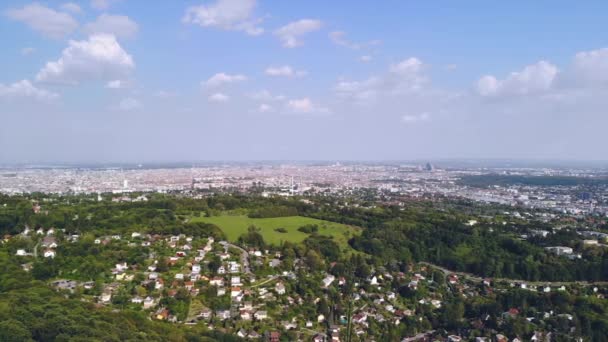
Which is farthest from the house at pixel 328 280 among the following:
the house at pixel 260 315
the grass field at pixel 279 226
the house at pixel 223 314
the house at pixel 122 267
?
the house at pixel 122 267

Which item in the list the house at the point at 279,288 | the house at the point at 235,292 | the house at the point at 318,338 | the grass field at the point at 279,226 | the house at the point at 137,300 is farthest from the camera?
the grass field at the point at 279,226

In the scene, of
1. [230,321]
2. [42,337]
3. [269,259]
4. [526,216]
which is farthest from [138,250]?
[526,216]

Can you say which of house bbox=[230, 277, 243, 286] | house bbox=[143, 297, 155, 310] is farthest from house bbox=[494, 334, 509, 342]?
house bbox=[143, 297, 155, 310]

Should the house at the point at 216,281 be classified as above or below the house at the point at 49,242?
below

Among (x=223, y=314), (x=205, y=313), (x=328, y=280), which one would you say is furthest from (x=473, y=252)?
(x=205, y=313)

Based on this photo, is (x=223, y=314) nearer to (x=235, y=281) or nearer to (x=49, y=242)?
(x=235, y=281)

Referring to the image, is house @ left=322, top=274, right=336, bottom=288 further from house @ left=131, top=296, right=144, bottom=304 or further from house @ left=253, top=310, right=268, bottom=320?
house @ left=131, top=296, right=144, bottom=304

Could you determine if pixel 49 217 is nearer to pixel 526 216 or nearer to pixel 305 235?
pixel 305 235

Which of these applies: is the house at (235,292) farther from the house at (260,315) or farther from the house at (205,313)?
the house at (260,315)
